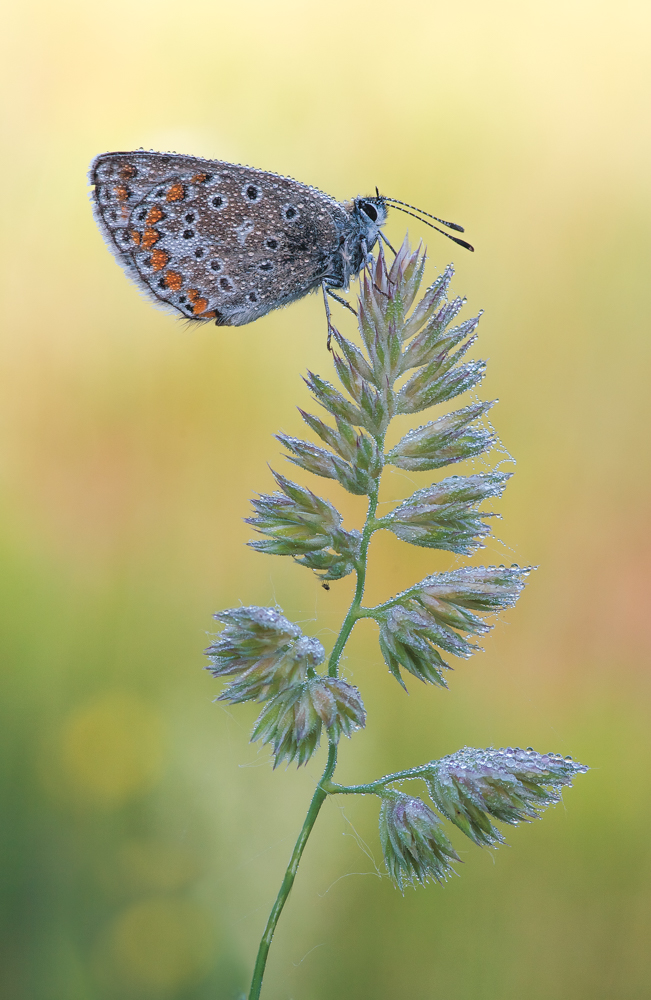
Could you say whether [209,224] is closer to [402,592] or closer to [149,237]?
[149,237]

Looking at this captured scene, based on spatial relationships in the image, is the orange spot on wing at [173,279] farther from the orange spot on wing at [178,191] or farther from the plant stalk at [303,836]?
the plant stalk at [303,836]

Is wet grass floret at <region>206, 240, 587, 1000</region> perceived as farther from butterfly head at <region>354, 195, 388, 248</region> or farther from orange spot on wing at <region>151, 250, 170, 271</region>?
orange spot on wing at <region>151, 250, 170, 271</region>

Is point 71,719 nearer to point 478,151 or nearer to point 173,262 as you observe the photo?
point 173,262

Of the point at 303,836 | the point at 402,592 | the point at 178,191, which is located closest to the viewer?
the point at 303,836

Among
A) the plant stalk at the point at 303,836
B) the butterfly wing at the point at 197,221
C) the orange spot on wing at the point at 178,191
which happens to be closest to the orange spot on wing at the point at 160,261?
the butterfly wing at the point at 197,221

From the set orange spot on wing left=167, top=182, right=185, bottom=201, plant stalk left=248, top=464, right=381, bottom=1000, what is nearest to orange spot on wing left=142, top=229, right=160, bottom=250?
orange spot on wing left=167, top=182, right=185, bottom=201

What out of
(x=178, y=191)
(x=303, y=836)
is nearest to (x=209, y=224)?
(x=178, y=191)

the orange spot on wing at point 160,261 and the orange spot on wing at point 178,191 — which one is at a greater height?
the orange spot on wing at point 178,191

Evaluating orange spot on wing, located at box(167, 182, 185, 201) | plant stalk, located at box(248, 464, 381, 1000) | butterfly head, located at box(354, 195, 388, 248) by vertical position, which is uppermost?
butterfly head, located at box(354, 195, 388, 248)

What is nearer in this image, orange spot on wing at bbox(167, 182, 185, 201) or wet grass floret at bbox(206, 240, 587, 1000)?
wet grass floret at bbox(206, 240, 587, 1000)
